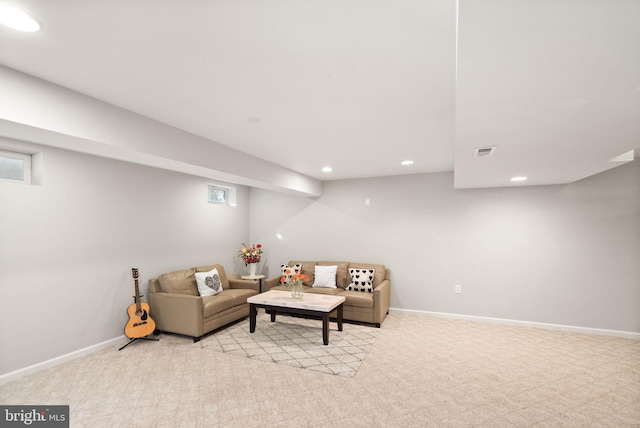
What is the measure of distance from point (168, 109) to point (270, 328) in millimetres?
3298

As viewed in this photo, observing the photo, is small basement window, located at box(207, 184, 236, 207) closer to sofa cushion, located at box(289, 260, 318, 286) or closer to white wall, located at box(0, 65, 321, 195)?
sofa cushion, located at box(289, 260, 318, 286)

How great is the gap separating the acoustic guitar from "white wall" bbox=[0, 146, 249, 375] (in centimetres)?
20

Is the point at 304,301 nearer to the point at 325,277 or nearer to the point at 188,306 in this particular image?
the point at 325,277

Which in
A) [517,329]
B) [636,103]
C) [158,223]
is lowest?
[517,329]

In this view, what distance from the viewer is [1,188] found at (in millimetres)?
2869

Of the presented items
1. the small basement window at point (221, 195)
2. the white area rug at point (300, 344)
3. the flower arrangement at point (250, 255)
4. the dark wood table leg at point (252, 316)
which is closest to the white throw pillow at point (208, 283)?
the white area rug at point (300, 344)

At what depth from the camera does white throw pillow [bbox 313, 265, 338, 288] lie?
5227 millimetres

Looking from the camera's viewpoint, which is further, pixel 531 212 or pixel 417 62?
pixel 531 212

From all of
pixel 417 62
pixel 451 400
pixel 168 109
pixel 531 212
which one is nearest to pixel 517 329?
pixel 531 212

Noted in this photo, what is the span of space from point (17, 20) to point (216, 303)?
3490 mm

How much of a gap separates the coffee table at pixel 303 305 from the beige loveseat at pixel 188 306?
0.45 metres

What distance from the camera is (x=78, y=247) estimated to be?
11.3 feet

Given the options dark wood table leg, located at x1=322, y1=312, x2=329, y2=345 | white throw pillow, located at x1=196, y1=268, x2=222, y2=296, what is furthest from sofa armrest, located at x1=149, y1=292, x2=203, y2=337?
dark wood table leg, located at x1=322, y1=312, x2=329, y2=345

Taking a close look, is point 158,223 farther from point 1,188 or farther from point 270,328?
point 270,328
